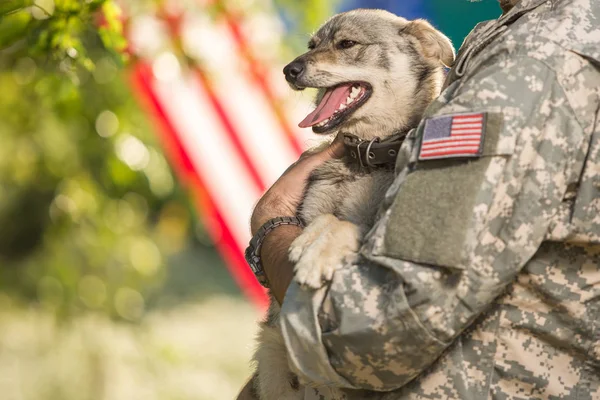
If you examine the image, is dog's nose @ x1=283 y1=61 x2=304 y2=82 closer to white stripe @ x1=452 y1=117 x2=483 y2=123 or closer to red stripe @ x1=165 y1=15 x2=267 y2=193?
white stripe @ x1=452 y1=117 x2=483 y2=123

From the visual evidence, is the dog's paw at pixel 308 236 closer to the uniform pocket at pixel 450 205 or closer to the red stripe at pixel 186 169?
the uniform pocket at pixel 450 205

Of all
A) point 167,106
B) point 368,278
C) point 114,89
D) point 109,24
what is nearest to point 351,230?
point 368,278

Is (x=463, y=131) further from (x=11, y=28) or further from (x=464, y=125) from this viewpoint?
(x=11, y=28)

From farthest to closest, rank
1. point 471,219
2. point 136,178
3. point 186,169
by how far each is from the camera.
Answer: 1. point 186,169
2. point 136,178
3. point 471,219

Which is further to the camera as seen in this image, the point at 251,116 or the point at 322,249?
the point at 251,116

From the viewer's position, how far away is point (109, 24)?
3010mm

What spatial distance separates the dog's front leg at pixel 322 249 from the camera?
1839 mm

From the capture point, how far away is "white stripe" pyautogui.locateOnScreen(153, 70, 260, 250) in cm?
655

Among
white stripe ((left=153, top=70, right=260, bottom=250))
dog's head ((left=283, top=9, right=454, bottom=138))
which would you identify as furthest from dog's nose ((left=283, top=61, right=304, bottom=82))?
white stripe ((left=153, top=70, right=260, bottom=250))

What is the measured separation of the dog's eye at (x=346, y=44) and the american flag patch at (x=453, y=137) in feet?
5.33

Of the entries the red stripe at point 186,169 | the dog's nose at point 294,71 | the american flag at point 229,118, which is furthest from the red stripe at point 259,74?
the dog's nose at point 294,71

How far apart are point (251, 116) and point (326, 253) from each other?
16.1ft

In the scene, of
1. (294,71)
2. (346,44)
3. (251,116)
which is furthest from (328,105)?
(251,116)

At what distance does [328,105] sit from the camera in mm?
3102
